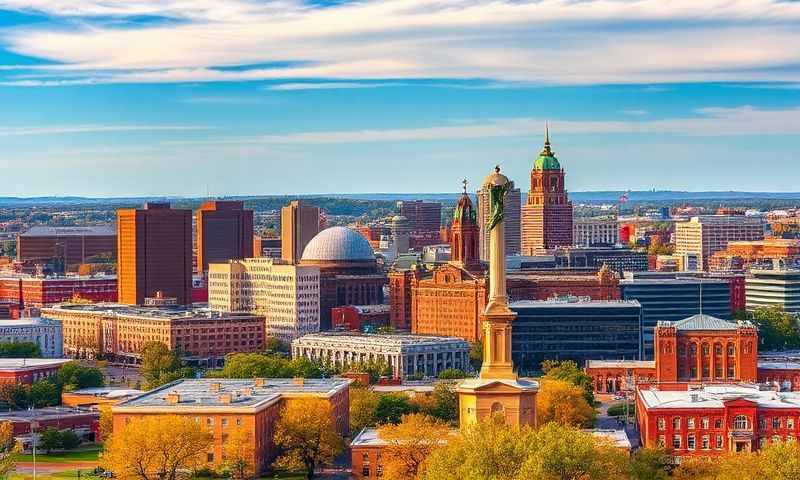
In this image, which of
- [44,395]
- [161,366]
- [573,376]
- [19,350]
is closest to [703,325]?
[573,376]

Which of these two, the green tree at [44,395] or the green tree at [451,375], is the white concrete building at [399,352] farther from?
the green tree at [44,395]

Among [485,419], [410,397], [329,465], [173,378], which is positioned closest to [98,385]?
[173,378]

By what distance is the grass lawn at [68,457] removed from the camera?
11894 cm

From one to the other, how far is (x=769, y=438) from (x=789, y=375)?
41.1m

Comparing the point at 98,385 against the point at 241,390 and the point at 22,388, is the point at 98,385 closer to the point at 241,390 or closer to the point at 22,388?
the point at 22,388

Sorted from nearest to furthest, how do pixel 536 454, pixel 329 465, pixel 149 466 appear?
pixel 536 454 < pixel 149 466 < pixel 329 465

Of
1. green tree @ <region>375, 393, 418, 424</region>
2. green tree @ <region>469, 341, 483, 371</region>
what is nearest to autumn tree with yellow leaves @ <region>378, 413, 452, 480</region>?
green tree @ <region>375, 393, 418, 424</region>

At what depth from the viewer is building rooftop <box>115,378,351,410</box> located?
367 ft

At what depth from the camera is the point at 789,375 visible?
15362cm

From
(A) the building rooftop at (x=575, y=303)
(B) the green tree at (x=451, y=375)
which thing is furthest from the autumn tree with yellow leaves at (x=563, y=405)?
(A) the building rooftop at (x=575, y=303)

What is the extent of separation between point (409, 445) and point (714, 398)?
86.8 feet

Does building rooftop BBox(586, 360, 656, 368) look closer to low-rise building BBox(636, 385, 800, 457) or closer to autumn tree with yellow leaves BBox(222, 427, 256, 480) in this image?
low-rise building BBox(636, 385, 800, 457)

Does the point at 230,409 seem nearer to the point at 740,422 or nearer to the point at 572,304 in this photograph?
the point at 740,422

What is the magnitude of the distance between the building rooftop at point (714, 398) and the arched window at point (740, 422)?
1155 millimetres
